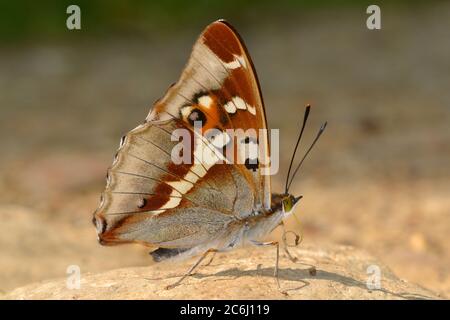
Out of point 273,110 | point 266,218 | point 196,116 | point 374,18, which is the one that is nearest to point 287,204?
point 266,218

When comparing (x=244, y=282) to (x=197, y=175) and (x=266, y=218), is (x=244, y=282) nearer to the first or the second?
(x=266, y=218)

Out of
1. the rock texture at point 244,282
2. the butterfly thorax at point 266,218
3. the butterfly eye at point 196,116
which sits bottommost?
the rock texture at point 244,282

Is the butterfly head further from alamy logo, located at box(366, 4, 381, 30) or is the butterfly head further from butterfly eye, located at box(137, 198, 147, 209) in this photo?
alamy logo, located at box(366, 4, 381, 30)

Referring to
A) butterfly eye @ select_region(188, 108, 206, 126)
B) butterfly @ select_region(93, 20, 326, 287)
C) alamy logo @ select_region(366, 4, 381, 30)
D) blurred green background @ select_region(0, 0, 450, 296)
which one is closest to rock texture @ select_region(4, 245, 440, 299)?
butterfly @ select_region(93, 20, 326, 287)

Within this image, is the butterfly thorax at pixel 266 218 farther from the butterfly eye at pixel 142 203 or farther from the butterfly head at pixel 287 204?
the butterfly eye at pixel 142 203

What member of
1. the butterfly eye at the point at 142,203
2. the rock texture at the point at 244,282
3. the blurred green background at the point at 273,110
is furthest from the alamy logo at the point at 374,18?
the butterfly eye at the point at 142,203

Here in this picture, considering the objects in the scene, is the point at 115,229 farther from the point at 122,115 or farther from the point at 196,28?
the point at 196,28

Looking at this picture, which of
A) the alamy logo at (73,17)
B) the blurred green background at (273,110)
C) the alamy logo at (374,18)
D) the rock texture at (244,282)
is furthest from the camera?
the alamy logo at (374,18)
